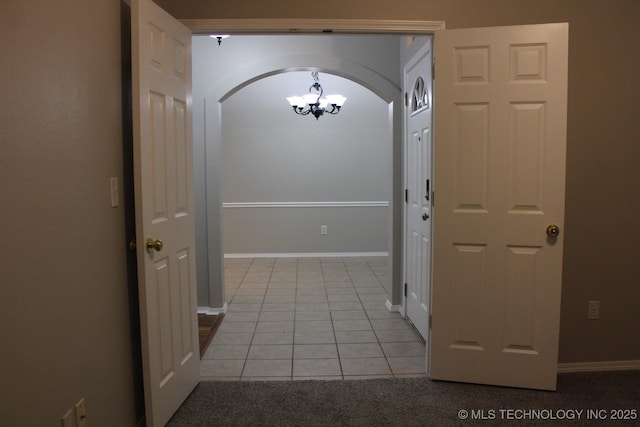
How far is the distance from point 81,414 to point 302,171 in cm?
523

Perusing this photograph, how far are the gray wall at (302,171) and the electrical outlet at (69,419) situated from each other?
200 inches

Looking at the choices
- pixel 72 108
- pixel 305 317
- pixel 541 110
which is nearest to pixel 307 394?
pixel 305 317

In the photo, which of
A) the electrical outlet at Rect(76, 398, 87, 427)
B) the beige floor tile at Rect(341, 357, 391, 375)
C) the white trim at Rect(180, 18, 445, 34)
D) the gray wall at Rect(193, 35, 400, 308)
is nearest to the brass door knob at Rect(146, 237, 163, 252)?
the electrical outlet at Rect(76, 398, 87, 427)

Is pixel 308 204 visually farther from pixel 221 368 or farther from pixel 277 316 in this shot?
pixel 221 368

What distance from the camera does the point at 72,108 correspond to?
158 centimetres

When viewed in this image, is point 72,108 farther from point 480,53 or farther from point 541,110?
point 541,110

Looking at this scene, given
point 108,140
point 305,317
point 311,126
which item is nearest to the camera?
point 108,140

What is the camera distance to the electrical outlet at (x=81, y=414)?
5.20ft

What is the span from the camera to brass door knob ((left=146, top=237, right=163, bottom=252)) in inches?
78.7

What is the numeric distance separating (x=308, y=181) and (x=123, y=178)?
4699 mm

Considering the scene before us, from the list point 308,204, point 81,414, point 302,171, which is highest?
point 302,171

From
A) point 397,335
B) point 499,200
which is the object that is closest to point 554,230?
point 499,200

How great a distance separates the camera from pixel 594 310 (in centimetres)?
274

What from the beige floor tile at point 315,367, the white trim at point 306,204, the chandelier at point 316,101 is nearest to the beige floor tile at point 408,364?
the beige floor tile at point 315,367
